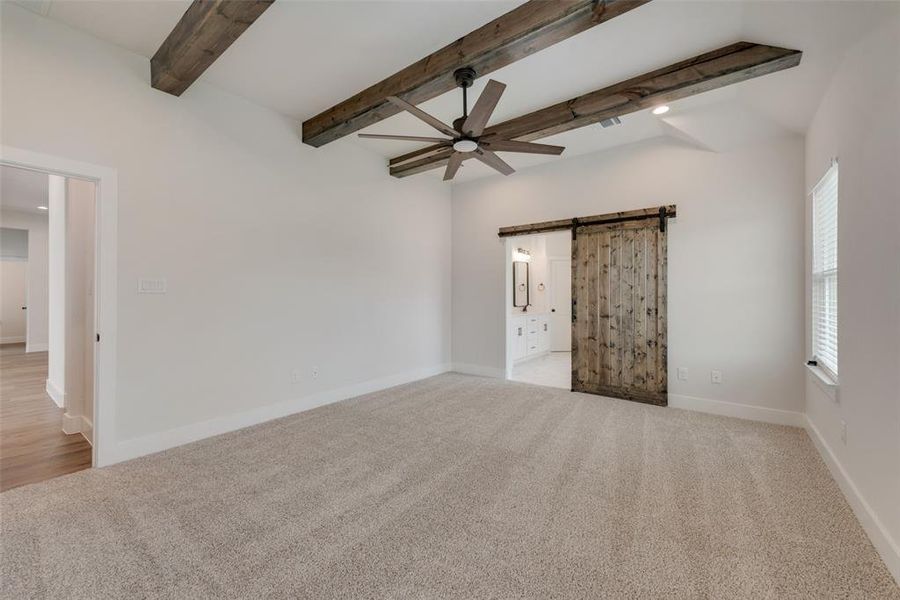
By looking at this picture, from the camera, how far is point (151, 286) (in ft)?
9.43

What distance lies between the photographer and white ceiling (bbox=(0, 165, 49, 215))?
17.0 ft

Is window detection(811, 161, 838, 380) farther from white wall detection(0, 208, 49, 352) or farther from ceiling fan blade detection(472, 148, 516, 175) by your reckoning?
white wall detection(0, 208, 49, 352)

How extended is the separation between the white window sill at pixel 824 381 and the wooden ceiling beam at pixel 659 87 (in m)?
2.19

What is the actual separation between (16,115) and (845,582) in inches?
198

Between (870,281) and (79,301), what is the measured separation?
5757mm

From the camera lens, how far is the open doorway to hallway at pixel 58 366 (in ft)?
→ 9.16

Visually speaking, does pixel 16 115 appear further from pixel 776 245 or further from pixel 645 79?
pixel 776 245

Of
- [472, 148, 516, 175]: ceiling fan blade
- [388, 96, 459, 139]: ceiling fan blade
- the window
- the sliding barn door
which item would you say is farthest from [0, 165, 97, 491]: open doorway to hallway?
the window

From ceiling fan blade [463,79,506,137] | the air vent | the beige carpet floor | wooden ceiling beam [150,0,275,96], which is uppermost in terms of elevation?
the air vent

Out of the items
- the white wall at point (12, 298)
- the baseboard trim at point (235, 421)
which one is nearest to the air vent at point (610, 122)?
the baseboard trim at point (235, 421)

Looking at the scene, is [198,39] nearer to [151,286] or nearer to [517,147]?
[151,286]

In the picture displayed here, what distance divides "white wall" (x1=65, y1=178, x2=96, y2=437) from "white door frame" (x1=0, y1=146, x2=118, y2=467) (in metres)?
0.72

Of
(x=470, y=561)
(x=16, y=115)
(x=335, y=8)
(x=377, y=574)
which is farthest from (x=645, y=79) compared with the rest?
(x=16, y=115)

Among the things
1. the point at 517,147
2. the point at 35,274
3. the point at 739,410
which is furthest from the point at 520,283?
the point at 35,274
